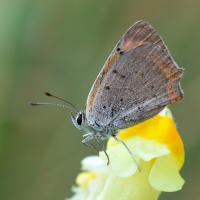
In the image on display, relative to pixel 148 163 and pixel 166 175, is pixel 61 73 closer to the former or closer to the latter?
pixel 148 163

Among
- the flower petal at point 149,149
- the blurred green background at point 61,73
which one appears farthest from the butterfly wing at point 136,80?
the blurred green background at point 61,73

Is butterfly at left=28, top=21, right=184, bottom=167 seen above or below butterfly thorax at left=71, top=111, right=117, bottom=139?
above

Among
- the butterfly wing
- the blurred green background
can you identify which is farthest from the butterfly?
the blurred green background

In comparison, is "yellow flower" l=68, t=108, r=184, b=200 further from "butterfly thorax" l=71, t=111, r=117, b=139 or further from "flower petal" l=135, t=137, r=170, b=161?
"butterfly thorax" l=71, t=111, r=117, b=139

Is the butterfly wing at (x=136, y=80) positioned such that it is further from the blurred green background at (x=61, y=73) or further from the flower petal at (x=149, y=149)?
the blurred green background at (x=61, y=73)

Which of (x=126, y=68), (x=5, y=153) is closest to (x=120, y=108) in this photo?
(x=126, y=68)

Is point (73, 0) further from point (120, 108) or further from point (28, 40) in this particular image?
point (120, 108)
